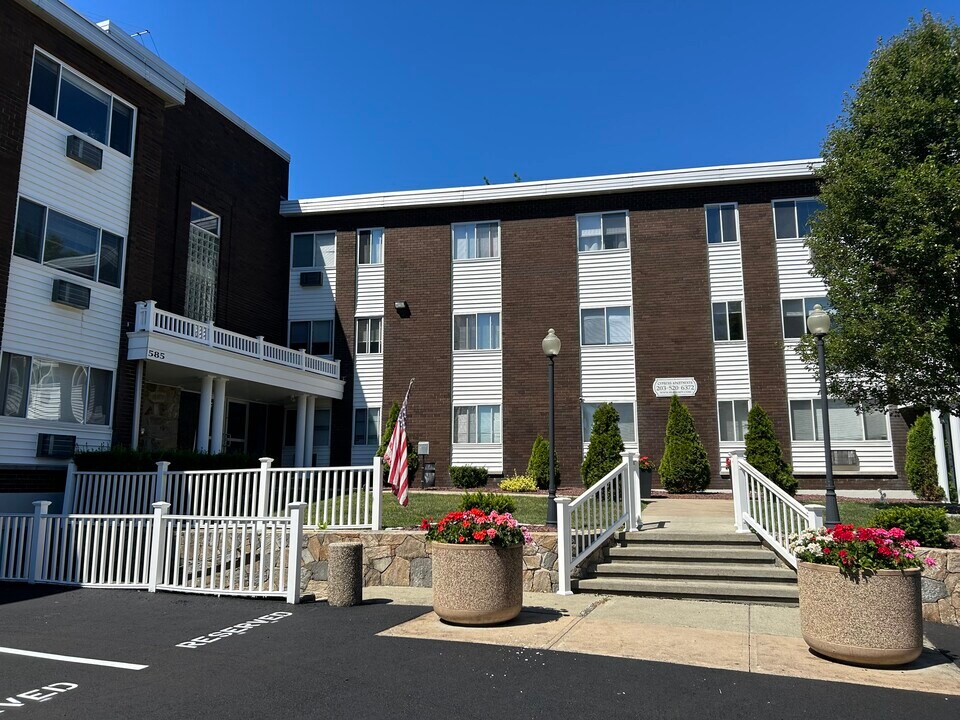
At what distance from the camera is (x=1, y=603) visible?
9.12m

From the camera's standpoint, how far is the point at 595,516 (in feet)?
34.9

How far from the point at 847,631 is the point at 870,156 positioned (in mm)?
11380

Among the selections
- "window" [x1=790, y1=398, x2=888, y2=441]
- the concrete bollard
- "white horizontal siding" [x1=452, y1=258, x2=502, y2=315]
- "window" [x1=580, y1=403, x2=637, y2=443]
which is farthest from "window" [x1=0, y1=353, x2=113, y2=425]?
"window" [x1=790, y1=398, x2=888, y2=441]

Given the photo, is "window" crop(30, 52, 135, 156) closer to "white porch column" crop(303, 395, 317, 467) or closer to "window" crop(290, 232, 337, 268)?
"window" crop(290, 232, 337, 268)

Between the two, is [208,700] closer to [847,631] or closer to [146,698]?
[146,698]

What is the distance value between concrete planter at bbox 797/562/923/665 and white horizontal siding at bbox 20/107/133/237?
52.6 ft

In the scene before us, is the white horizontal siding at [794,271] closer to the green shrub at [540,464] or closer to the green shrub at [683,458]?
the green shrub at [683,458]

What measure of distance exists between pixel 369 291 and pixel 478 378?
17.1 feet

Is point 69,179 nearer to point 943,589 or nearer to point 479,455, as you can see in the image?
point 479,455

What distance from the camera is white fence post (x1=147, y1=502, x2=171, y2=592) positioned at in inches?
386

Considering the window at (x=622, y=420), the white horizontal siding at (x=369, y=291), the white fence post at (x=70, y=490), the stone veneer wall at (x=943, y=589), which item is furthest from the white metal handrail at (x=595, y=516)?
the white horizontal siding at (x=369, y=291)

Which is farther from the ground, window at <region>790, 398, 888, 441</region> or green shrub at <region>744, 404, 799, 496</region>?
window at <region>790, 398, 888, 441</region>

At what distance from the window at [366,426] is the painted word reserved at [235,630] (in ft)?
52.2

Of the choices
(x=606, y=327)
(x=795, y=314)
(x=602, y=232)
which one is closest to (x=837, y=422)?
(x=795, y=314)
